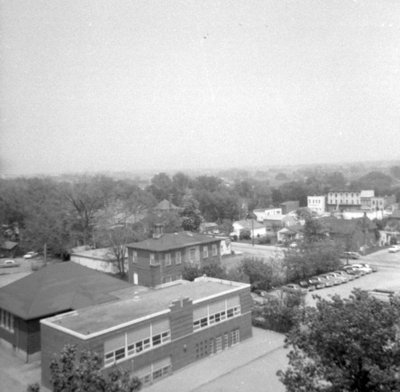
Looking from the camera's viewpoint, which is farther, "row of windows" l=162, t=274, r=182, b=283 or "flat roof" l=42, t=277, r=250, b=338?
"row of windows" l=162, t=274, r=182, b=283

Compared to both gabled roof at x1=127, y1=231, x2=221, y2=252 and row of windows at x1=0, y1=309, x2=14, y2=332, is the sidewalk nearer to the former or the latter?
row of windows at x1=0, y1=309, x2=14, y2=332

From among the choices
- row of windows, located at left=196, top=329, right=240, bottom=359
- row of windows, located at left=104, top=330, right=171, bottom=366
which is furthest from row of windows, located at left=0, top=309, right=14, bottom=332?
row of windows, located at left=196, top=329, right=240, bottom=359

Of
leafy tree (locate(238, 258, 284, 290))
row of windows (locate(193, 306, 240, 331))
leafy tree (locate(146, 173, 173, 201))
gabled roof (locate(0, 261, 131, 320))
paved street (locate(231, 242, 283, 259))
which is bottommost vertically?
paved street (locate(231, 242, 283, 259))

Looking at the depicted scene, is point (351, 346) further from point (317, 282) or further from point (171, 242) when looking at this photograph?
point (171, 242)

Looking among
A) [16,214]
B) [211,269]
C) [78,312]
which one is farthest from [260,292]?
[16,214]

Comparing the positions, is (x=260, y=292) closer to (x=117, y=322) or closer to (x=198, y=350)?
(x=198, y=350)

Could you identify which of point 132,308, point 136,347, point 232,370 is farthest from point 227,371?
point 132,308

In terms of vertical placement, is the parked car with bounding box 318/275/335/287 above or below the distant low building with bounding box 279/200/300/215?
below
